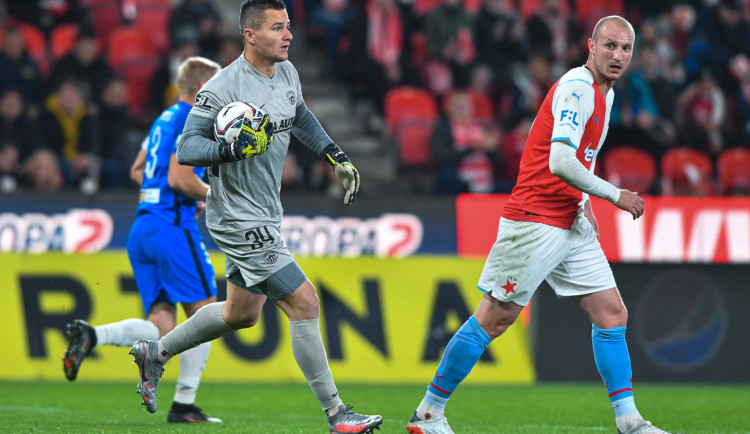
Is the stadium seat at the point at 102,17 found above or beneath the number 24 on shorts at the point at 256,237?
above

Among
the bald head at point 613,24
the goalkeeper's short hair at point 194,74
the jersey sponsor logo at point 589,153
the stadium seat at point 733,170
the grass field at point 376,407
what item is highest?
the bald head at point 613,24

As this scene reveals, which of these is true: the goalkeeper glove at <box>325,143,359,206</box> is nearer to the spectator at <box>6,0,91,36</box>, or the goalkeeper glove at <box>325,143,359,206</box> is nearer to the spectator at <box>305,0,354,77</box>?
the spectator at <box>305,0,354,77</box>

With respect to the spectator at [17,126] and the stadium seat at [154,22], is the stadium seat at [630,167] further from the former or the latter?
the spectator at [17,126]

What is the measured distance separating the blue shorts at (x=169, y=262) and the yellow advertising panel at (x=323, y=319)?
11.3 feet

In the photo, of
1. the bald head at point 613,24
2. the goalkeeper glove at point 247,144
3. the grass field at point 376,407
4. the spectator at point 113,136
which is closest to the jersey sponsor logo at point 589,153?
the bald head at point 613,24

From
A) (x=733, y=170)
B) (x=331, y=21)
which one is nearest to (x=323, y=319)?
(x=331, y=21)

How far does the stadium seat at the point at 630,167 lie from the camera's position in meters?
13.9

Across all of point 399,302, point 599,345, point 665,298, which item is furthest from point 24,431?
point 665,298

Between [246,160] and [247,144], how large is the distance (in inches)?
15.4

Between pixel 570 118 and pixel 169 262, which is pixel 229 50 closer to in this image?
pixel 169 262

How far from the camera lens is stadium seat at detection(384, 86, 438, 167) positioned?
46.7ft

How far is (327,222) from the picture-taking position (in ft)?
38.2

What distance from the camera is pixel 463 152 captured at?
13.7 meters

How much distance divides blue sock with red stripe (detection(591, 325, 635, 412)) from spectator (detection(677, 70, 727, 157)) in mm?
9723
